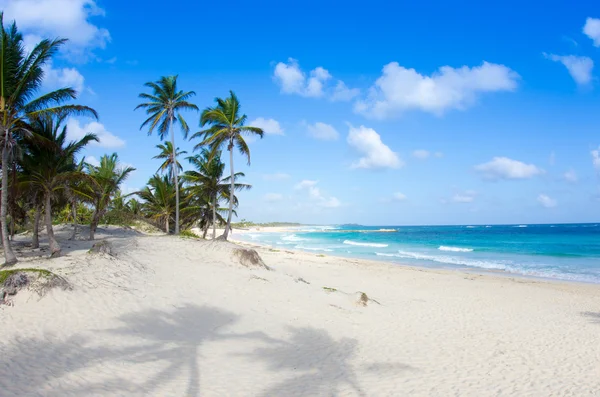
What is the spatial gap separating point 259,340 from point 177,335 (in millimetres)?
1667

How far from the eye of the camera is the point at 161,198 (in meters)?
28.2

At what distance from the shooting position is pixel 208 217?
97.6 feet

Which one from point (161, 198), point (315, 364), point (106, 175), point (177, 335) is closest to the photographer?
point (315, 364)

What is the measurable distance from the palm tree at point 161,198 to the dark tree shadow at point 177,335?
20858 mm

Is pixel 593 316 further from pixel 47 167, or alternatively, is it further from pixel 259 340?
pixel 47 167

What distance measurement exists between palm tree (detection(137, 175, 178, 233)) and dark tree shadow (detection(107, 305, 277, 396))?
20.9 m

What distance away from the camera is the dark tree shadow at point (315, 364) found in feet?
18.4

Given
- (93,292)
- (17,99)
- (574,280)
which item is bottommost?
(574,280)

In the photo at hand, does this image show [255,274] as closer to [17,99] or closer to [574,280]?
[17,99]

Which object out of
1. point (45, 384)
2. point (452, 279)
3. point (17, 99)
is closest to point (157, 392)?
point (45, 384)

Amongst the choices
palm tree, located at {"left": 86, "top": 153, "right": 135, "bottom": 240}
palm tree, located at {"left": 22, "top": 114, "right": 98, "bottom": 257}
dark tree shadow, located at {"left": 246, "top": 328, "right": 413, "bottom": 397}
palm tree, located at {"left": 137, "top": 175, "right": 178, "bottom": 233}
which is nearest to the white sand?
dark tree shadow, located at {"left": 246, "top": 328, "right": 413, "bottom": 397}

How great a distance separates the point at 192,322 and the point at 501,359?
21.4 ft

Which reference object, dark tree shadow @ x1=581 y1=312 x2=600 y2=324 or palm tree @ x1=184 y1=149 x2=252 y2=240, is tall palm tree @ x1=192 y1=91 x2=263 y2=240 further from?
dark tree shadow @ x1=581 y1=312 x2=600 y2=324

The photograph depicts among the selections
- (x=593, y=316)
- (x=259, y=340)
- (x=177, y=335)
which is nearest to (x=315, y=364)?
(x=259, y=340)
